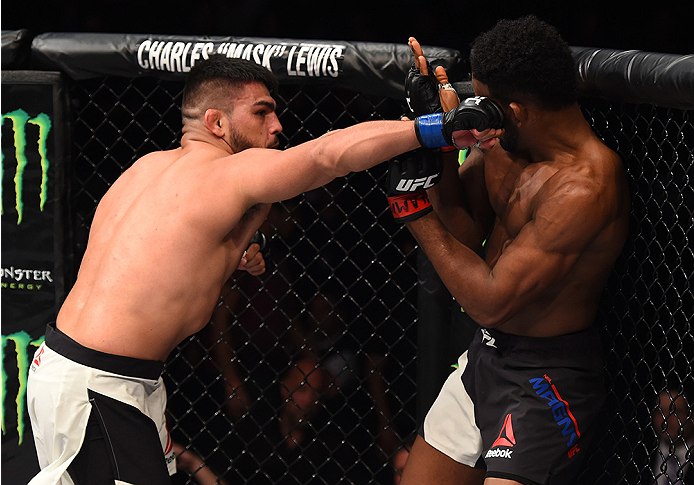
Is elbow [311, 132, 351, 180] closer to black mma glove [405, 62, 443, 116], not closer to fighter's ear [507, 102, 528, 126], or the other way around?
black mma glove [405, 62, 443, 116]

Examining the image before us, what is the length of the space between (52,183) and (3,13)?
80.6 inches

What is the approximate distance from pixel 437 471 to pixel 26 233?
1362 millimetres

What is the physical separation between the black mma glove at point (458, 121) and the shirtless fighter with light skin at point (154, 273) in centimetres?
3

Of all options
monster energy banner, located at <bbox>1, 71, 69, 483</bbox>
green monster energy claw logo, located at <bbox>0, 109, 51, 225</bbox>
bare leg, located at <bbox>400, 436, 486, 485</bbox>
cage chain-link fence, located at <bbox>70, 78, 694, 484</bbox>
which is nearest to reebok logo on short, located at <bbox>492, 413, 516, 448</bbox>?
bare leg, located at <bbox>400, 436, 486, 485</bbox>

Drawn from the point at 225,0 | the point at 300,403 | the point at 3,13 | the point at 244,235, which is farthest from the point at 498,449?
the point at 3,13

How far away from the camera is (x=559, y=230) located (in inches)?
61.6

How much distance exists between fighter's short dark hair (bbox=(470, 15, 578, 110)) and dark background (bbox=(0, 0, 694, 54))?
191cm

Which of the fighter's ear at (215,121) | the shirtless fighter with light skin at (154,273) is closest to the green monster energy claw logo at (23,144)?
the shirtless fighter with light skin at (154,273)

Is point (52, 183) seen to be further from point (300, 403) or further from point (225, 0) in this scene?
point (225, 0)

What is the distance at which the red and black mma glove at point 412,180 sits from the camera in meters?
1.62

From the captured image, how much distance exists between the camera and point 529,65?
157 centimetres

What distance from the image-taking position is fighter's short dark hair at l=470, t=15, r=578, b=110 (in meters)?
1.57

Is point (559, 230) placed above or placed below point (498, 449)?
above

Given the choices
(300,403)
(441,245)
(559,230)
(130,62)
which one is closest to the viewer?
(559,230)
